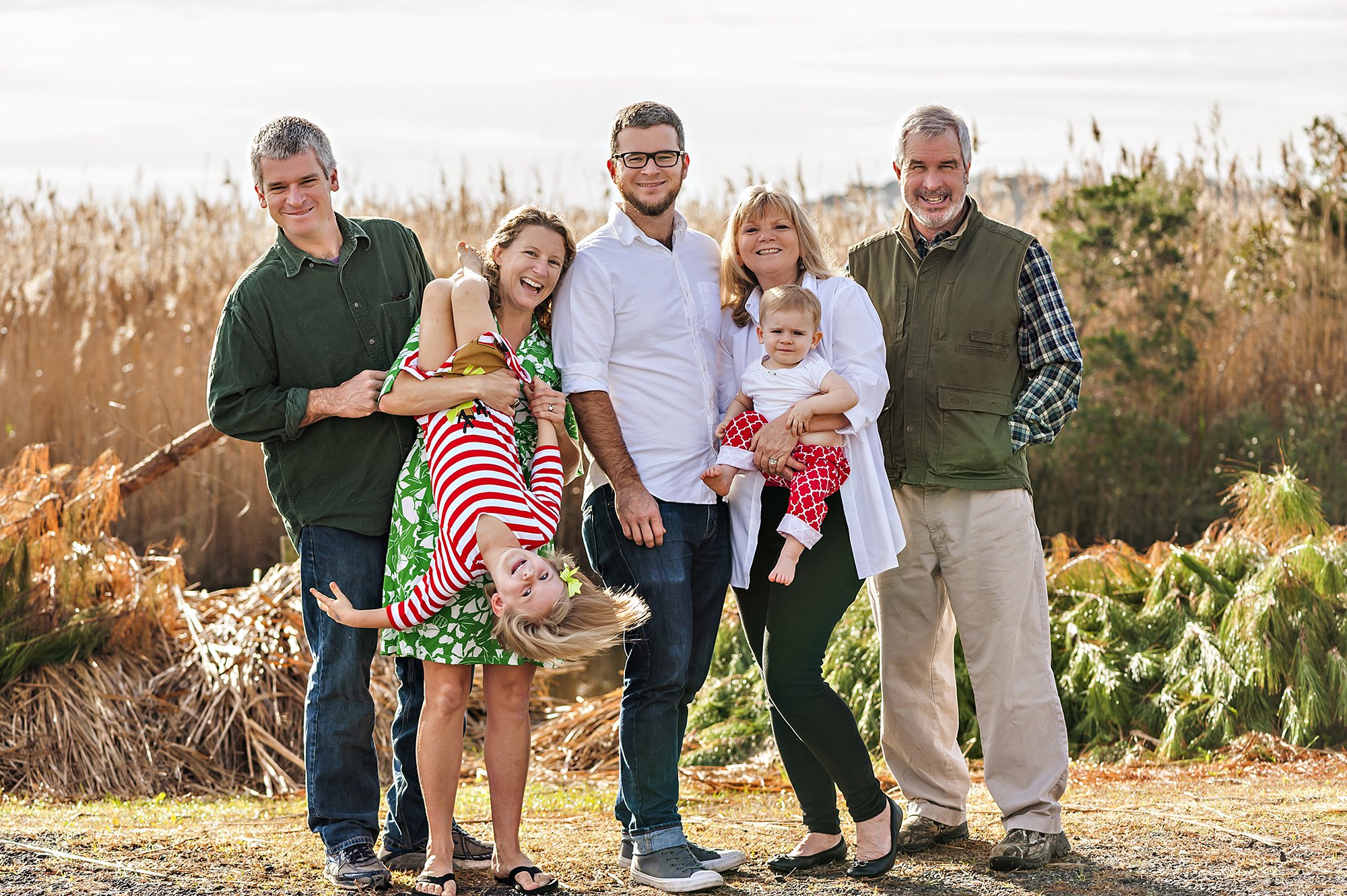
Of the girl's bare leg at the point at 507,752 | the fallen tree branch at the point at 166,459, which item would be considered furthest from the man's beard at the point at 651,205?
the fallen tree branch at the point at 166,459

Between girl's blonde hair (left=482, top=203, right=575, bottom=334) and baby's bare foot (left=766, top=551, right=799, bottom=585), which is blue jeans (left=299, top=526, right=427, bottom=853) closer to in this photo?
girl's blonde hair (left=482, top=203, right=575, bottom=334)

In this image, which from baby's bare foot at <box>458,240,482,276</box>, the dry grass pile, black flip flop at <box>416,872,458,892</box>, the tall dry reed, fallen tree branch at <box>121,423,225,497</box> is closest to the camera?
black flip flop at <box>416,872,458,892</box>

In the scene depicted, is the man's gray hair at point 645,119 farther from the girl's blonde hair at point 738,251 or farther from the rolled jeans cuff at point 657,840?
the rolled jeans cuff at point 657,840

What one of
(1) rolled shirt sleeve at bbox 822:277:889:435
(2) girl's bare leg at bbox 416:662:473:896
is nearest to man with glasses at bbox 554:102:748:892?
(1) rolled shirt sleeve at bbox 822:277:889:435

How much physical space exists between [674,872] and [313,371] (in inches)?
64.0

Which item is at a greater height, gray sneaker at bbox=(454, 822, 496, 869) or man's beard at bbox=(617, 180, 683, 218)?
man's beard at bbox=(617, 180, 683, 218)

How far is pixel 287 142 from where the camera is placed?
3.45 metres

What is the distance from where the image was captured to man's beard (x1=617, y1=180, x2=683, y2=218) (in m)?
3.59

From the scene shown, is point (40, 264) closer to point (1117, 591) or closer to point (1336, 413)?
point (1117, 591)

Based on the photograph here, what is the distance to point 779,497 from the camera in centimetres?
363

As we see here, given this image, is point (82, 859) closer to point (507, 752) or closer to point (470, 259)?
point (507, 752)

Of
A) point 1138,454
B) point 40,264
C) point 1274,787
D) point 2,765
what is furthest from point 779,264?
point 40,264

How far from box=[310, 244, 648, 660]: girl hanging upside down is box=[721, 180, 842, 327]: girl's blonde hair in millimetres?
659

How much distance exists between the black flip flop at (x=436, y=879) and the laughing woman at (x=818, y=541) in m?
0.90
